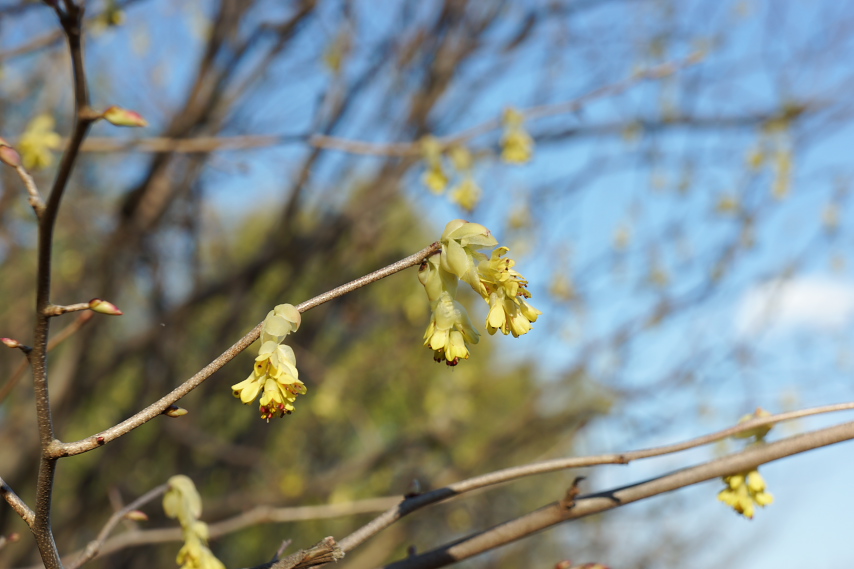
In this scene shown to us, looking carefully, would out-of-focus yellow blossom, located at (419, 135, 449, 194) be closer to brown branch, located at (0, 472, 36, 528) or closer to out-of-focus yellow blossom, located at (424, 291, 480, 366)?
out-of-focus yellow blossom, located at (424, 291, 480, 366)

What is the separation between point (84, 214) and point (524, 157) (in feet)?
8.82

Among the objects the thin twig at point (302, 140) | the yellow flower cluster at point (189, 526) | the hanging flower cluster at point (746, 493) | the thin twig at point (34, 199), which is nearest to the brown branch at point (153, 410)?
the thin twig at point (34, 199)

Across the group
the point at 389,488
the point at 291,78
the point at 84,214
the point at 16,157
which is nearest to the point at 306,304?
the point at 16,157

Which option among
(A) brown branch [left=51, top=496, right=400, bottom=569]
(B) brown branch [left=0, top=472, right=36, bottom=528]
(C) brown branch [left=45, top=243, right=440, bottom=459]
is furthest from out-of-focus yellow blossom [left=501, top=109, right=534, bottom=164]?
(B) brown branch [left=0, top=472, right=36, bottom=528]

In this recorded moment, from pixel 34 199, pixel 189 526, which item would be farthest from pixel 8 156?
pixel 189 526

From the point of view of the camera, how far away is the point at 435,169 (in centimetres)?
313

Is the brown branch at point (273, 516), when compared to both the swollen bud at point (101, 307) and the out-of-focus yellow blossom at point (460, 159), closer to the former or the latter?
the swollen bud at point (101, 307)

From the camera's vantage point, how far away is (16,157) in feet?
3.32

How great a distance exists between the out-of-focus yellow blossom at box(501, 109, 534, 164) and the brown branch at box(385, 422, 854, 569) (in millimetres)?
1999

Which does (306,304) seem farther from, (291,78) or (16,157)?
(291,78)

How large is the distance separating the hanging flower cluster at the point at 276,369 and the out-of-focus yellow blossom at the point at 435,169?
82.7 inches

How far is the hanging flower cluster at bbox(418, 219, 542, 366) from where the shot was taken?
1039mm

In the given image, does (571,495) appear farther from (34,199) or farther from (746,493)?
(34,199)

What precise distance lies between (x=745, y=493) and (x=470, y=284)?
2.36ft
